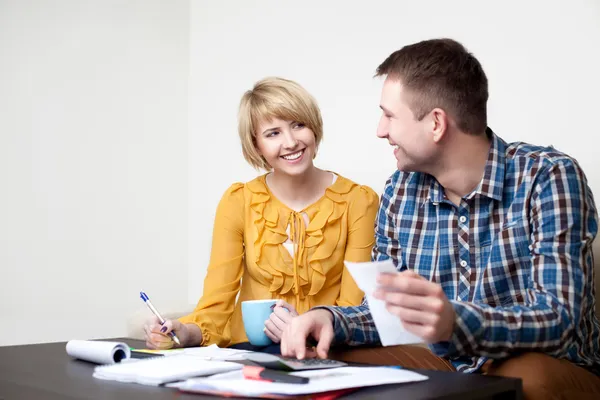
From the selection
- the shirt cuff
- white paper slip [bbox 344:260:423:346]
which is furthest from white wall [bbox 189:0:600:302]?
white paper slip [bbox 344:260:423:346]

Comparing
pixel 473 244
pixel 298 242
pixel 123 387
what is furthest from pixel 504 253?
pixel 123 387

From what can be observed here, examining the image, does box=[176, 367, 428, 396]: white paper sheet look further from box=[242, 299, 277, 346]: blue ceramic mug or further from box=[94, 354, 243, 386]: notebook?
box=[242, 299, 277, 346]: blue ceramic mug

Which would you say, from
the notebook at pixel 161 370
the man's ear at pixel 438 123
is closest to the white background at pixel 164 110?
the man's ear at pixel 438 123

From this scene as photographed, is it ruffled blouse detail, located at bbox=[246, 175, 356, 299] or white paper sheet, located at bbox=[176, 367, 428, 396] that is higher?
ruffled blouse detail, located at bbox=[246, 175, 356, 299]

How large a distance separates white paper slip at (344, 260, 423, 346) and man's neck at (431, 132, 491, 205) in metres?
0.53

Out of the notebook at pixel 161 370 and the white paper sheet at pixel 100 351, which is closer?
the notebook at pixel 161 370

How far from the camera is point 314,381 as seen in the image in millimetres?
1001

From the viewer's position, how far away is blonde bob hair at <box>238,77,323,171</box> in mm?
2043

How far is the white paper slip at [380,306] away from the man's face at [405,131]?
0.54 metres

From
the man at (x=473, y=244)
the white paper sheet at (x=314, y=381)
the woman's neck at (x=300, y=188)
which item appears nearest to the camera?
the white paper sheet at (x=314, y=381)

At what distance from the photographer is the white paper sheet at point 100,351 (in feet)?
4.36

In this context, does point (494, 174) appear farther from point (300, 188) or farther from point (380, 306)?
point (300, 188)

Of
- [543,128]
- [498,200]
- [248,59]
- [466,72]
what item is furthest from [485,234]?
[248,59]

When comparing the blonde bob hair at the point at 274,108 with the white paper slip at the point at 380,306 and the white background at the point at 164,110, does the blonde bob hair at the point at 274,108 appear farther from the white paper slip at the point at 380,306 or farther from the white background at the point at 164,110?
the white paper slip at the point at 380,306
